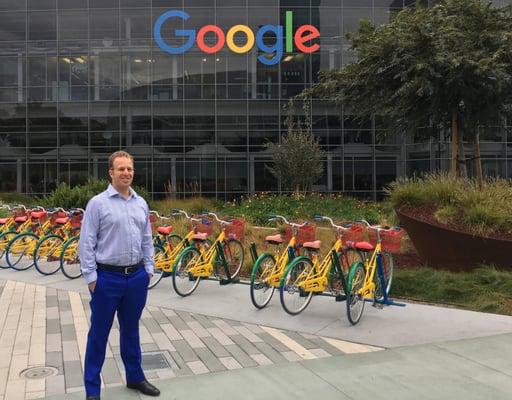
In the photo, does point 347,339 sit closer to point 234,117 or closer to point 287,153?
point 287,153

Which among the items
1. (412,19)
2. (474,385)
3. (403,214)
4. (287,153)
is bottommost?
(474,385)

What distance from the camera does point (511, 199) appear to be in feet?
32.1

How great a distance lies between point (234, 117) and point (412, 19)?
893 inches

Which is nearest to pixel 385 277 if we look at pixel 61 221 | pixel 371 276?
pixel 371 276

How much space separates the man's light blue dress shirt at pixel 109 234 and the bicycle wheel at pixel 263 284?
3384mm

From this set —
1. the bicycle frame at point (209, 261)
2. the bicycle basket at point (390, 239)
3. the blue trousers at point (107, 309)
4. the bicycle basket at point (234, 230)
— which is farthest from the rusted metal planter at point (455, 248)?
the blue trousers at point (107, 309)

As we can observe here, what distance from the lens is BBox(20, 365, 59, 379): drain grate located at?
5.07 meters

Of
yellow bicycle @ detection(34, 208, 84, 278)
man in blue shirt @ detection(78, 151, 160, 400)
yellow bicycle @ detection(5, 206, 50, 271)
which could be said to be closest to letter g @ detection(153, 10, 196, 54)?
yellow bicycle @ detection(5, 206, 50, 271)

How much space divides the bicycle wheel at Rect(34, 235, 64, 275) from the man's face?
6851 millimetres

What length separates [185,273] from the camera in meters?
8.54

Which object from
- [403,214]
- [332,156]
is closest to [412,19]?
[403,214]

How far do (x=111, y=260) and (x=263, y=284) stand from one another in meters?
3.68

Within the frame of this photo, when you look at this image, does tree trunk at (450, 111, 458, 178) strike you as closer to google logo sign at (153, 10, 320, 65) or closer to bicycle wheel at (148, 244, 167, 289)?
bicycle wheel at (148, 244, 167, 289)

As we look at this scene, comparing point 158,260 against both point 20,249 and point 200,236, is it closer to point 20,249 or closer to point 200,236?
point 200,236
